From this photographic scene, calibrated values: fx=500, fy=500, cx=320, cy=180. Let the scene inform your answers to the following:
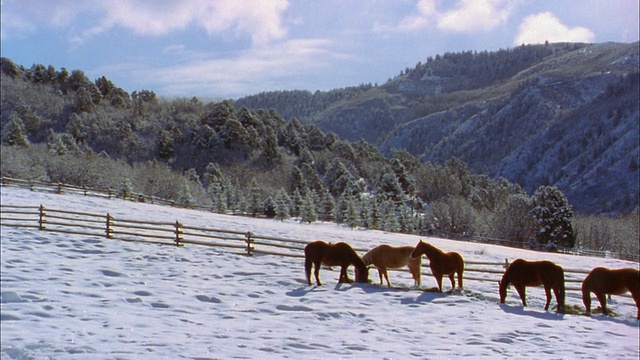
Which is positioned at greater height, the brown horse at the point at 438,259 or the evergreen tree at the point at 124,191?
the evergreen tree at the point at 124,191

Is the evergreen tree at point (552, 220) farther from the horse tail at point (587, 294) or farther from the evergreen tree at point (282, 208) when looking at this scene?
the horse tail at point (587, 294)

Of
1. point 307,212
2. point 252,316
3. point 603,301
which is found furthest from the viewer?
point 307,212

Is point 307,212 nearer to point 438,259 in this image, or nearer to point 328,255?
point 328,255

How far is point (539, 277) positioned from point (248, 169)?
76.0m

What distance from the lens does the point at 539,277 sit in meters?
14.1

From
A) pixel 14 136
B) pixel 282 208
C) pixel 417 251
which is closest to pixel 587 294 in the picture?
pixel 417 251

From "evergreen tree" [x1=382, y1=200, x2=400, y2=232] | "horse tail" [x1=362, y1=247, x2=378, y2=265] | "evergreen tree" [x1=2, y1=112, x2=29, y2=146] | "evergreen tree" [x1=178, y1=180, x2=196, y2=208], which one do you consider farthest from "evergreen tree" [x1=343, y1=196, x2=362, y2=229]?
"evergreen tree" [x1=2, y1=112, x2=29, y2=146]

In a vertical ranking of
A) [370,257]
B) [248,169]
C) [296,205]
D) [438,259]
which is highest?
[248,169]

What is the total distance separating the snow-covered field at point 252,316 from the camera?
990 centimetres

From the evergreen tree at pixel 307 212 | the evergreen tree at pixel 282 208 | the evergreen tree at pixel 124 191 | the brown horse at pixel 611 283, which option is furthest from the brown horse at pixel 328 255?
the evergreen tree at pixel 282 208

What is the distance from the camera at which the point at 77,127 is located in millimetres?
93000

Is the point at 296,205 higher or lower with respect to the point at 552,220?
higher

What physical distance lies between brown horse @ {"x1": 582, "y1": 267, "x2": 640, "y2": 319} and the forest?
36.0m

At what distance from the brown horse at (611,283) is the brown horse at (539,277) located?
67cm
